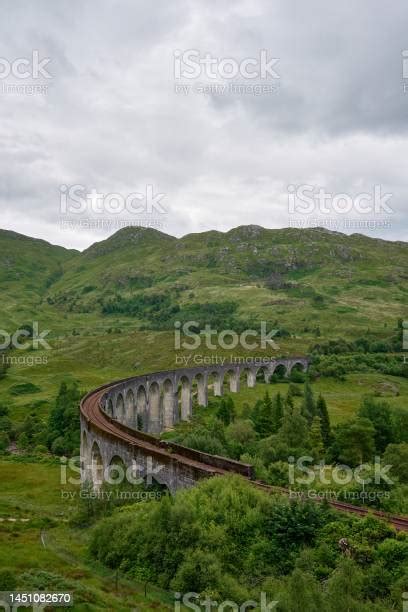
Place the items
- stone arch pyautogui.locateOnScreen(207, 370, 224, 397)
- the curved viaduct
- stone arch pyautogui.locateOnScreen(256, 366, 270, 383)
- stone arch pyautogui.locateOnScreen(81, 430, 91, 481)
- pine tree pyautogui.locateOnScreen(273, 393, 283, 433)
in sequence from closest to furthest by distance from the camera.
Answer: the curved viaduct → stone arch pyautogui.locateOnScreen(81, 430, 91, 481) → pine tree pyautogui.locateOnScreen(273, 393, 283, 433) → stone arch pyautogui.locateOnScreen(207, 370, 224, 397) → stone arch pyautogui.locateOnScreen(256, 366, 270, 383)

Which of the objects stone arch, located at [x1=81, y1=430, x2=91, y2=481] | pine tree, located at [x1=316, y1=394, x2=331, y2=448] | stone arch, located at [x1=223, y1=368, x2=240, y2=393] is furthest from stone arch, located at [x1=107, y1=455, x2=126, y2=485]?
stone arch, located at [x1=223, y1=368, x2=240, y2=393]

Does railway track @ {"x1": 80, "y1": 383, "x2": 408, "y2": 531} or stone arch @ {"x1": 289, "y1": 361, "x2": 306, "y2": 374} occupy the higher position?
railway track @ {"x1": 80, "y1": 383, "x2": 408, "y2": 531}

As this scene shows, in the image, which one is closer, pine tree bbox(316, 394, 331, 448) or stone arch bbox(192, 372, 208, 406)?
pine tree bbox(316, 394, 331, 448)

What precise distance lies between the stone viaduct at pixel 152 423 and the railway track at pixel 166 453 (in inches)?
2.7

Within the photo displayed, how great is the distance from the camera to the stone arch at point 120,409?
69.7 metres

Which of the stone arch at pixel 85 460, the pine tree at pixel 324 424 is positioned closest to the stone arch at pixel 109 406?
the stone arch at pixel 85 460

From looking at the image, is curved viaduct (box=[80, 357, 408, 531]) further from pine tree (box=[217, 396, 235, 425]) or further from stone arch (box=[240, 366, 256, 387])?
pine tree (box=[217, 396, 235, 425])

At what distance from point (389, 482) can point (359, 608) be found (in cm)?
2203

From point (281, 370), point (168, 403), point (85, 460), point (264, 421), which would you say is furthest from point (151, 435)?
point (281, 370)

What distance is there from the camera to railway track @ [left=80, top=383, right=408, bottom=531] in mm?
26453

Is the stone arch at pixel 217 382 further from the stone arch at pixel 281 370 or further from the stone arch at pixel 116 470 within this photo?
the stone arch at pixel 116 470

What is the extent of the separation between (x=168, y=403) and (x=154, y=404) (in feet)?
15.9

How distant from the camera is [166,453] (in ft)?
115

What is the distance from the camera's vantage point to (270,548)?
2342 cm
